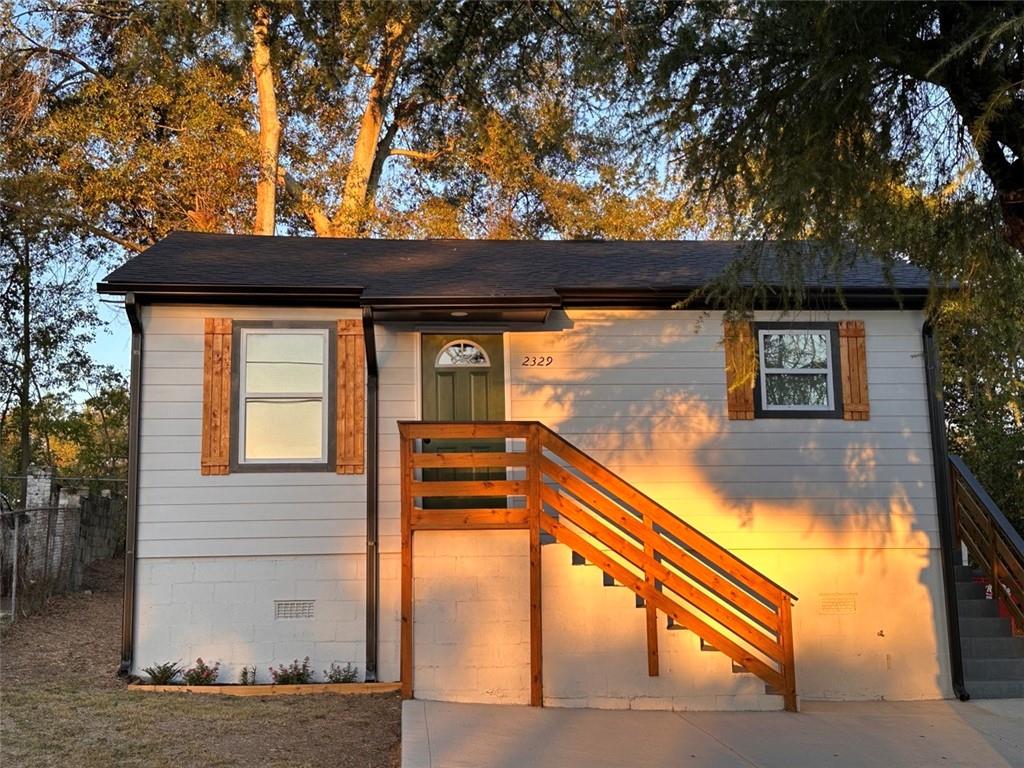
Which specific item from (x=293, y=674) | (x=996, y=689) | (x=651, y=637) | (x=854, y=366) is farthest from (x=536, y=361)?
(x=996, y=689)

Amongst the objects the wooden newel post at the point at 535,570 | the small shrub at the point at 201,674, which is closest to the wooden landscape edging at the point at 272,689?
the small shrub at the point at 201,674

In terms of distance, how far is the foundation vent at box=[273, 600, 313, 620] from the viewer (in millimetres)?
7898

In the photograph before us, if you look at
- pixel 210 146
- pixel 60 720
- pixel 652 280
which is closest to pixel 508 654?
pixel 60 720

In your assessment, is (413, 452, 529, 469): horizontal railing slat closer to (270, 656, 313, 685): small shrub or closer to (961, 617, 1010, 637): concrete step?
(270, 656, 313, 685): small shrub

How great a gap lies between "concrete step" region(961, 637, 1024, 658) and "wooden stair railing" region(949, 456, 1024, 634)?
0.13 metres

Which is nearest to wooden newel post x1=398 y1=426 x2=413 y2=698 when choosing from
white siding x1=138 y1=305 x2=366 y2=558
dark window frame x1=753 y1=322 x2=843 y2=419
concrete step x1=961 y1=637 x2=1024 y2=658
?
white siding x1=138 y1=305 x2=366 y2=558

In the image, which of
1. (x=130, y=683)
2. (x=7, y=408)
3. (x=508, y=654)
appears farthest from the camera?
(x=7, y=408)

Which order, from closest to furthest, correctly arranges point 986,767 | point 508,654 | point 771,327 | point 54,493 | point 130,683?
point 986,767 < point 508,654 < point 130,683 < point 771,327 < point 54,493

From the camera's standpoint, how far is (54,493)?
38.8ft

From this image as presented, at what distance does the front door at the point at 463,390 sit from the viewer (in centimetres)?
833

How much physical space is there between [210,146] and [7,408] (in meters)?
6.34

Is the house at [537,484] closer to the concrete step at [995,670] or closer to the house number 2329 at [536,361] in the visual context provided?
the house number 2329 at [536,361]

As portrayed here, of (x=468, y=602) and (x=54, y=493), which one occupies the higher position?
(x=54, y=493)

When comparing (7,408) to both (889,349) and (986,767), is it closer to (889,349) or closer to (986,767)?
(889,349)
